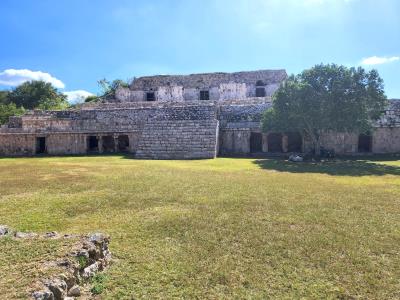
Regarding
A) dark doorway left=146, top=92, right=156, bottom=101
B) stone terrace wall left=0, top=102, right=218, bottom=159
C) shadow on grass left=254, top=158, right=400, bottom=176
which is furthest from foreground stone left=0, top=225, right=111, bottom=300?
dark doorway left=146, top=92, right=156, bottom=101

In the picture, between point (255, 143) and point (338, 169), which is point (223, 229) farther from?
point (255, 143)

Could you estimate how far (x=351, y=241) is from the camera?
555 cm

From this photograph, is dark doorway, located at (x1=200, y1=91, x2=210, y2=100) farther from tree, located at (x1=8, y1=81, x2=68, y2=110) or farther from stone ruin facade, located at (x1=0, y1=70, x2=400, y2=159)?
tree, located at (x1=8, y1=81, x2=68, y2=110)

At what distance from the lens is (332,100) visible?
15.7 metres

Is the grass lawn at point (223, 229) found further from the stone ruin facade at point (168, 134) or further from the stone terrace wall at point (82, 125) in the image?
the stone terrace wall at point (82, 125)

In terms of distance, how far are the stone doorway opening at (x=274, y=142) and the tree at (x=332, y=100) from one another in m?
4.25

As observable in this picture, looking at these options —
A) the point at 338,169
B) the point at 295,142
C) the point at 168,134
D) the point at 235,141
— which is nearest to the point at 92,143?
the point at 168,134

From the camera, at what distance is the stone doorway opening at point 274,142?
21100 mm

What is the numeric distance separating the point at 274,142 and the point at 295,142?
1229 mm

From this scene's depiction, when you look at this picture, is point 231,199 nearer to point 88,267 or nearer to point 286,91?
point 88,267

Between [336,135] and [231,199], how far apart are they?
45.5 feet

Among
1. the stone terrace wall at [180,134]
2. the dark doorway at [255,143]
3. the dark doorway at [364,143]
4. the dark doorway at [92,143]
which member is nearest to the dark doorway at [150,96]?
the dark doorway at [92,143]

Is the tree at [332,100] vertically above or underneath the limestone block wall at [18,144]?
above

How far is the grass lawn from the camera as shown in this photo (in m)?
4.32
